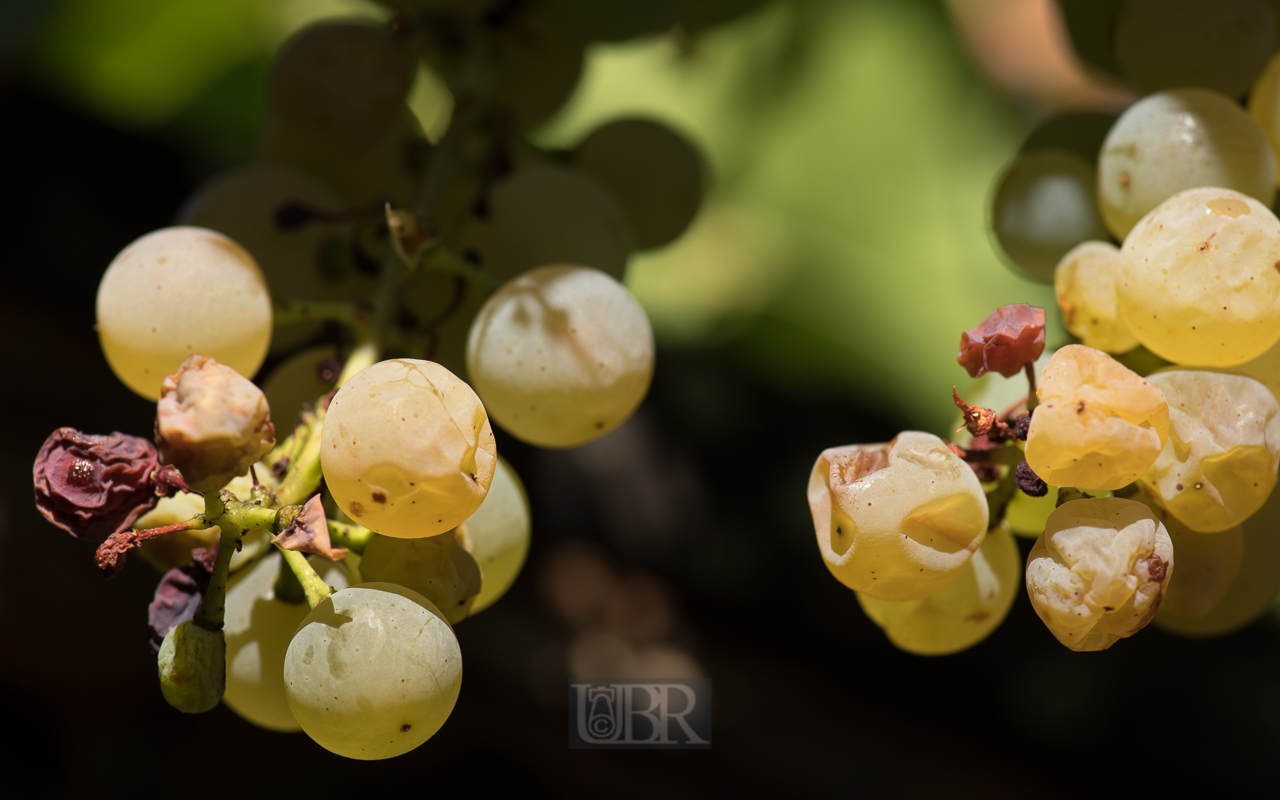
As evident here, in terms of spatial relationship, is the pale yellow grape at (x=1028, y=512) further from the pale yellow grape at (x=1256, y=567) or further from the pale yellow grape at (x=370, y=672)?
the pale yellow grape at (x=370, y=672)

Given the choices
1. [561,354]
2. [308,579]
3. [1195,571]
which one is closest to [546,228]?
[561,354]

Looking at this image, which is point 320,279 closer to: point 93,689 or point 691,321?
point 691,321

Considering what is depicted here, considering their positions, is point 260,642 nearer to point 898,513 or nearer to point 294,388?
point 294,388

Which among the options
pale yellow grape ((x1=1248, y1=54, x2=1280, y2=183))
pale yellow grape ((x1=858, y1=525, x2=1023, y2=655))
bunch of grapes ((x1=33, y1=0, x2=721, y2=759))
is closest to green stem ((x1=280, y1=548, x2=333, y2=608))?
bunch of grapes ((x1=33, y1=0, x2=721, y2=759))

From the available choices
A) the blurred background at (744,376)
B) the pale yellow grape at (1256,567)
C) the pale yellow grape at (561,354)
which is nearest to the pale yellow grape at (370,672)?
the pale yellow grape at (561,354)

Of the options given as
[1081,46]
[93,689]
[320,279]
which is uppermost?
[1081,46]

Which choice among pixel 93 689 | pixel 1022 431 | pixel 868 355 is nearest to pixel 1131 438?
pixel 1022 431

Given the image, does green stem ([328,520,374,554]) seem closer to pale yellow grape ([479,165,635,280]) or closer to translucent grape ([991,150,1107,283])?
→ pale yellow grape ([479,165,635,280])
